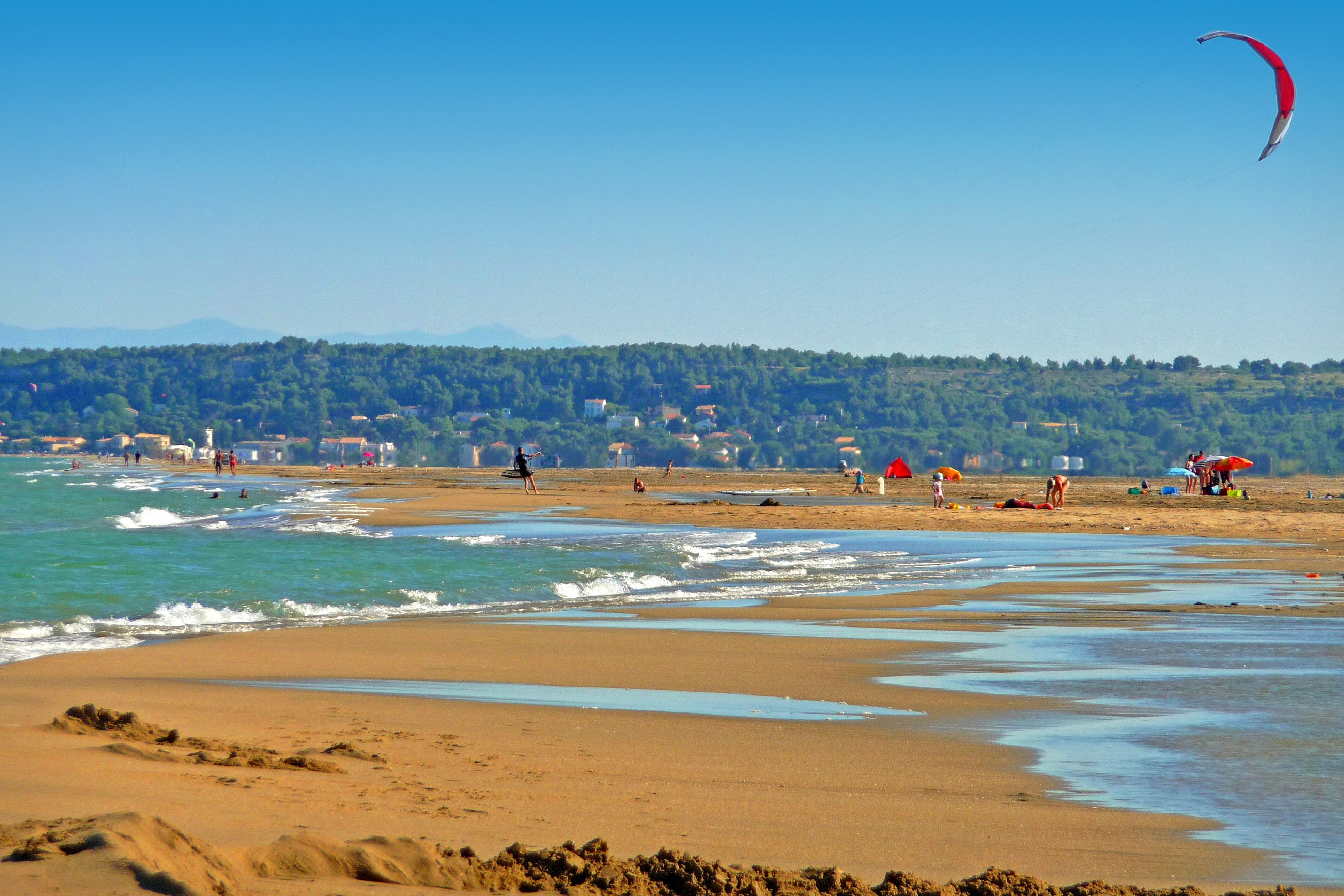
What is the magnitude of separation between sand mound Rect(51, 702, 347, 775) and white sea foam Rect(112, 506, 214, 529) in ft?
86.9

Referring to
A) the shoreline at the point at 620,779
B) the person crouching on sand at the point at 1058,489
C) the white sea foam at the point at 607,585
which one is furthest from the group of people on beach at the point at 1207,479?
the shoreline at the point at 620,779

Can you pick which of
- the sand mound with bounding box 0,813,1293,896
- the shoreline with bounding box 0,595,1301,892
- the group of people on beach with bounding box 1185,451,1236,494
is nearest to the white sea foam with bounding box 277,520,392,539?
the shoreline with bounding box 0,595,1301,892

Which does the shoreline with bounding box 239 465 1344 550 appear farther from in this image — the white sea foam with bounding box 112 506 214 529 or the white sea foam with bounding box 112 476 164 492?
the white sea foam with bounding box 112 476 164 492

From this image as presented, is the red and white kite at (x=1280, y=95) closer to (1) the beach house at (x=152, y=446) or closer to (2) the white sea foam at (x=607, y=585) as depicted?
(2) the white sea foam at (x=607, y=585)

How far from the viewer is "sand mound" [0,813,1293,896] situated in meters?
3.95

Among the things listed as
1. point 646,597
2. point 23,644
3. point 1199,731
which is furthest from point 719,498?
point 1199,731

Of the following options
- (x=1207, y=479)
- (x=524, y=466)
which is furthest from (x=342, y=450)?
(x=1207, y=479)

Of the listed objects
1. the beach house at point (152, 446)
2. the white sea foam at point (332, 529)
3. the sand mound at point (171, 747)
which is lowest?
the beach house at point (152, 446)

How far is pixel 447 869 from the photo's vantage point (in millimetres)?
4289

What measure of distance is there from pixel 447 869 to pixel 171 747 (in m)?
2.71

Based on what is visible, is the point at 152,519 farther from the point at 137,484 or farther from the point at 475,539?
the point at 137,484

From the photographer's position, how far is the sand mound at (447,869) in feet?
13.0

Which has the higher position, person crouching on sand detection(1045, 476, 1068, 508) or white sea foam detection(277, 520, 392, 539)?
person crouching on sand detection(1045, 476, 1068, 508)

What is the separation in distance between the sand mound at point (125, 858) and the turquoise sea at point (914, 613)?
374 centimetres
